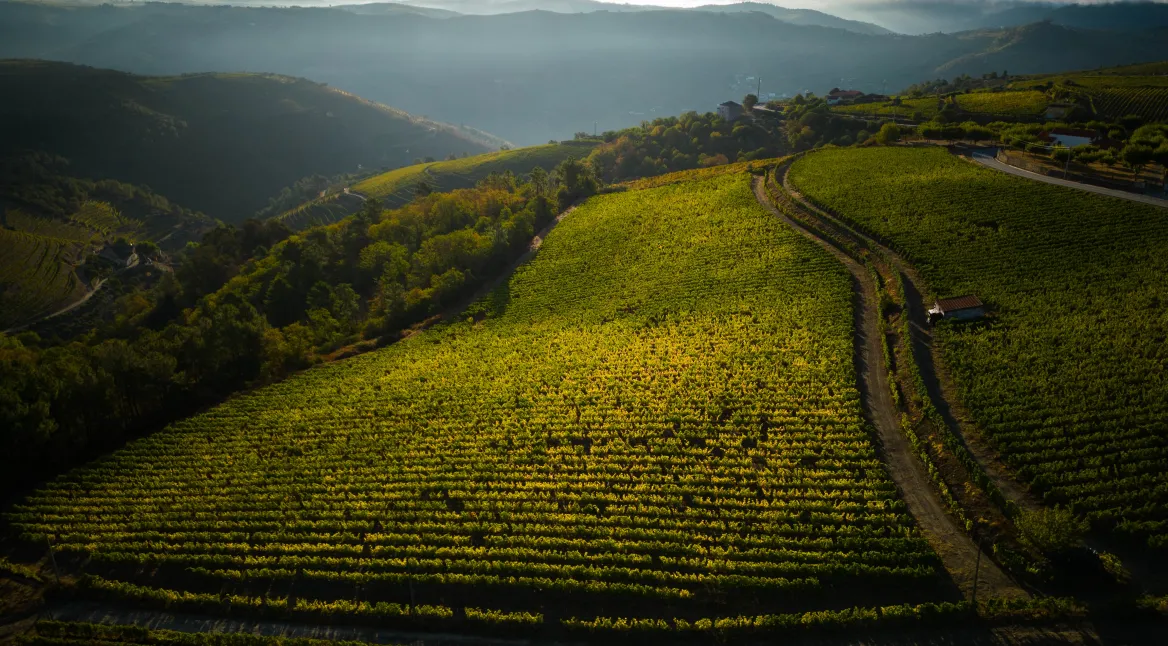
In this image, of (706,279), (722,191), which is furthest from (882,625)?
(722,191)

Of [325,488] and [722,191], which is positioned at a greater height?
[722,191]

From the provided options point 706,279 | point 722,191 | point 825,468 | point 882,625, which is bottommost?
point 882,625

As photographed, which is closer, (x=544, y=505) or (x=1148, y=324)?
(x=544, y=505)

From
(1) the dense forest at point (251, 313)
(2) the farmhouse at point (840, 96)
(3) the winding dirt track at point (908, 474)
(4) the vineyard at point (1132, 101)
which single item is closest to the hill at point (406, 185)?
(1) the dense forest at point (251, 313)

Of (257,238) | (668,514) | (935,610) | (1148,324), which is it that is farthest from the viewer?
(257,238)

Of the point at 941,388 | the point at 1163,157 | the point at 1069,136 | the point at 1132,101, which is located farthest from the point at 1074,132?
the point at 941,388

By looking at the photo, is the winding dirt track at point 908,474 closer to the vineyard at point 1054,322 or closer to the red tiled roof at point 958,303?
the vineyard at point 1054,322

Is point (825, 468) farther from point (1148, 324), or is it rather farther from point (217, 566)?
point (217, 566)
